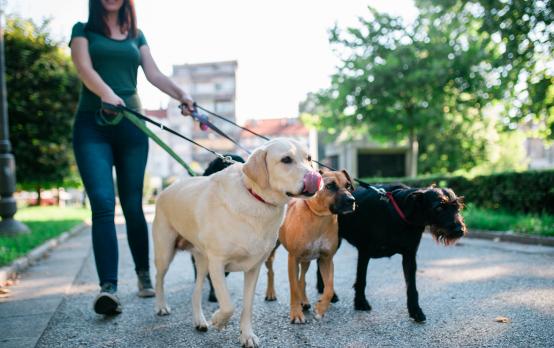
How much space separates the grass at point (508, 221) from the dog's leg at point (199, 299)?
6360 mm

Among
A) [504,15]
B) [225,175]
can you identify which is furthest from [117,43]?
[504,15]

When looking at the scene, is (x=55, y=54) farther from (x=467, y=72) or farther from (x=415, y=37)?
(x=467, y=72)

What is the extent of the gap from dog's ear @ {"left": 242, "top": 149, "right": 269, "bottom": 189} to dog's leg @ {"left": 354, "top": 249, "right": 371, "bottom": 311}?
1385 mm

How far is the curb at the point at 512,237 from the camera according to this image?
728 cm

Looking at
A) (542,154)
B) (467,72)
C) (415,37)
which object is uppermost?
(415,37)

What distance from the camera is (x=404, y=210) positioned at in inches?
142

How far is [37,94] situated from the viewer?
1698 centimetres

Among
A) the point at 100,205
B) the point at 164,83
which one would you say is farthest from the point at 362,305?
the point at 164,83

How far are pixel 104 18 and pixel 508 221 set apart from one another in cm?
816

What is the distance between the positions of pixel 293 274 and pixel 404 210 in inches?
40.4

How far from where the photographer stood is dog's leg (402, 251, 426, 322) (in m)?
3.33

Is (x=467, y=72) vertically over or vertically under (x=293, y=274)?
over

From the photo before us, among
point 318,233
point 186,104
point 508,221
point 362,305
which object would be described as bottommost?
point 508,221

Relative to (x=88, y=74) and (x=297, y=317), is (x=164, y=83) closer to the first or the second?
(x=88, y=74)
